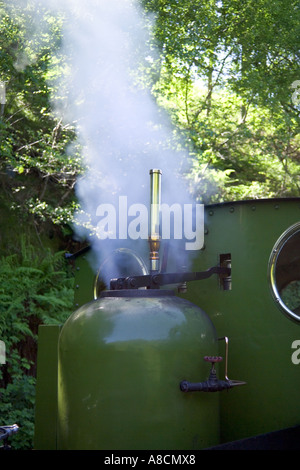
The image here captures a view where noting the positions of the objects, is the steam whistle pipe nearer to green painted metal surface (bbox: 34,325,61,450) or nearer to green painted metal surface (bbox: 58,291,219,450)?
green painted metal surface (bbox: 58,291,219,450)

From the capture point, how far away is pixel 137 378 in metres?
2.91

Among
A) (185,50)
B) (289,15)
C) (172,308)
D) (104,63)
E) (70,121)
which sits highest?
(289,15)

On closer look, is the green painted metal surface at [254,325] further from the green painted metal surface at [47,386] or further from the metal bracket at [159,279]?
the green painted metal surface at [47,386]

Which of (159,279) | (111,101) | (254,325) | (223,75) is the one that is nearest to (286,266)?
(254,325)

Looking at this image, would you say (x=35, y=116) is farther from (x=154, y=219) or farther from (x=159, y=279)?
(x=159, y=279)

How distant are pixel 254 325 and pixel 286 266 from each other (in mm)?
679

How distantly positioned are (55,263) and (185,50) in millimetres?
4872

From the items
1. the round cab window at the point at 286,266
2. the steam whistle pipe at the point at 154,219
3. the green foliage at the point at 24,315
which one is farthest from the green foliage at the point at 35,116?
the round cab window at the point at 286,266

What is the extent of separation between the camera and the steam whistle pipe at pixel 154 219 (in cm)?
345

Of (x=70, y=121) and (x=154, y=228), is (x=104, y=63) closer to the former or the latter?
(x=70, y=121)

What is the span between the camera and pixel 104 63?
9.39m

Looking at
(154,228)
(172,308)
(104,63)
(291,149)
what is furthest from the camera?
(291,149)

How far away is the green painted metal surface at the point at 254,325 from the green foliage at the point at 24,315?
4979 millimetres
